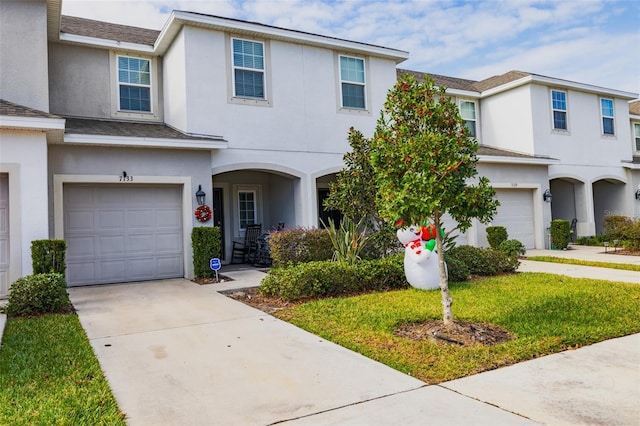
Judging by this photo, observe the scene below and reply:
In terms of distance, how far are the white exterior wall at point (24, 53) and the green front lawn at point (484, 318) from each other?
22.9ft

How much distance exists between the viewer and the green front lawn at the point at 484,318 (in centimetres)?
450

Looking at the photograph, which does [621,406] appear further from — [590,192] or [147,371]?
[590,192]

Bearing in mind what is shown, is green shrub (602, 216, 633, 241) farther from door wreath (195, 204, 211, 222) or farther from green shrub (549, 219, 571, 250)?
door wreath (195, 204, 211, 222)

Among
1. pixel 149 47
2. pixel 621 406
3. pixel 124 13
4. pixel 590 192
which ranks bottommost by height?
pixel 621 406

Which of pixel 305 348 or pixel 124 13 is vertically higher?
pixel 124 13

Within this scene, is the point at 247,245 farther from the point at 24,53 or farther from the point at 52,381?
the point at 52,381

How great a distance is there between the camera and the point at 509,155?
50.6 feet

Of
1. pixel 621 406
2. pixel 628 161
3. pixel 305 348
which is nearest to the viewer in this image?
pixel 621 406

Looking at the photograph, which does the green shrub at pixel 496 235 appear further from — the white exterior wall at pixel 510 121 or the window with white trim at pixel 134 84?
the window with white trim at pixel 134 84

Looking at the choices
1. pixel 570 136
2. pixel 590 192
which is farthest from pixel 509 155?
pixel 590 192

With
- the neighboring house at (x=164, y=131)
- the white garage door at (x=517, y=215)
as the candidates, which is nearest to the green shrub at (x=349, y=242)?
the neighboring house at (x=164, y=131)

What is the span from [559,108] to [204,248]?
13.9 metres

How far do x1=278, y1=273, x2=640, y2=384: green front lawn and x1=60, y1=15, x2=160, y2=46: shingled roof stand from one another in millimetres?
9086

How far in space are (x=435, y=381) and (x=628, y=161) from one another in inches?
738
